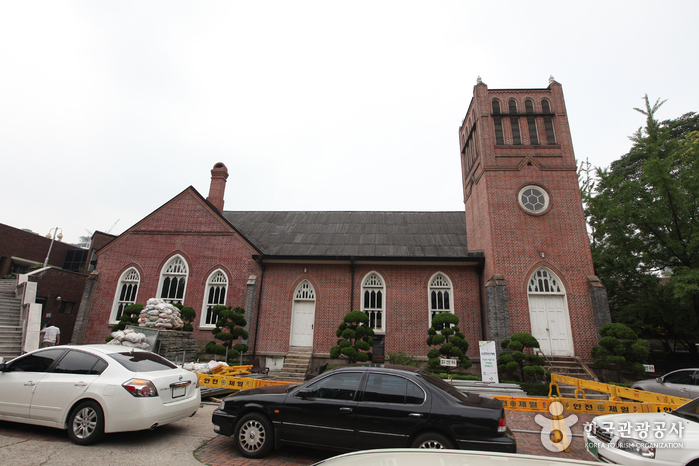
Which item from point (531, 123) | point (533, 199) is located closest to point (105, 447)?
point (533, 199)

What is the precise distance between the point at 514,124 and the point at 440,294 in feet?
29.6

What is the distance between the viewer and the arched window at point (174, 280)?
16.8 meters

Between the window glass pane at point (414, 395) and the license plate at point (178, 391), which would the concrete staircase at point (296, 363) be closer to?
the license plate at point (178, 391)

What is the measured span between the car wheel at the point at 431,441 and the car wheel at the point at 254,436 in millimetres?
2214

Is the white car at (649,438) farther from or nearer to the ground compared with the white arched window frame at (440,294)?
nearer to the ground

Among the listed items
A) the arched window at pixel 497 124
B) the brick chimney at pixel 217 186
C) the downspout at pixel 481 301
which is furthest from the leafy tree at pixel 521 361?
the brick chimney at pixel 217 186

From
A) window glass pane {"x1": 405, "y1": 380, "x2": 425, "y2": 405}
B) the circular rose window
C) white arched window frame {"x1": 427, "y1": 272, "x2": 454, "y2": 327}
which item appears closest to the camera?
window glass pane {"x1": 405, "y1": 380, "x2": 425, "y2": 405}

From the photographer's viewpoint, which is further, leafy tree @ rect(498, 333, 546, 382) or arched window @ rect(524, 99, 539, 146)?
arched window @ rect(524, 99, 539, 146)

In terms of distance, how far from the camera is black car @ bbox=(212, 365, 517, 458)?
15.1ft

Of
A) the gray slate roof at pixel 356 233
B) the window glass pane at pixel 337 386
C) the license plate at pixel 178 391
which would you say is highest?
the gray slate roof at pixel 356 233

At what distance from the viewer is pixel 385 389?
510 cm

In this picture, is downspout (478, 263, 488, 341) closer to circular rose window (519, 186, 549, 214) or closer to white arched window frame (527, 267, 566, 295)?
white arched window frame (527, 267, 566, 295)

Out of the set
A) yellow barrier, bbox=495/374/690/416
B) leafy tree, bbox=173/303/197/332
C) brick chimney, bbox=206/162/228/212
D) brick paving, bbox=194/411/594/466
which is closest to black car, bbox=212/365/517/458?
brick paving, bbox=194/411/594/466

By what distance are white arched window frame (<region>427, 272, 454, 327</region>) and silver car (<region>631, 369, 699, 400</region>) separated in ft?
22.4
